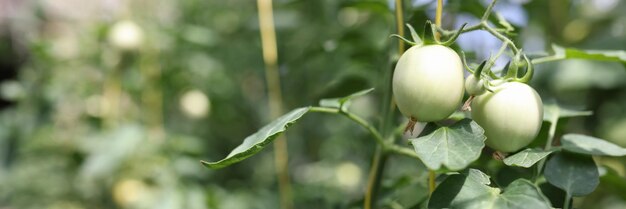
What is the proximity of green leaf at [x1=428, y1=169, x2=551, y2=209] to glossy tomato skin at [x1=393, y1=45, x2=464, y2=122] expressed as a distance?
5cm

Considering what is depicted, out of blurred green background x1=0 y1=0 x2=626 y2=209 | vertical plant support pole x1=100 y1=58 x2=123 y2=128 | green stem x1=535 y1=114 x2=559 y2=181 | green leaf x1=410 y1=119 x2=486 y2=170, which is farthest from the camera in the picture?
vertical plant support pole x1=100 y1=58 x2=123 y2=128

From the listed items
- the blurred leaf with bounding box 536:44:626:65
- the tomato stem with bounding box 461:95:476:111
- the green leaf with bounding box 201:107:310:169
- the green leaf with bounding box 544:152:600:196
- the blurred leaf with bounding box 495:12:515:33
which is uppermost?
the blurred leaf with bounding box 495:12:515:33

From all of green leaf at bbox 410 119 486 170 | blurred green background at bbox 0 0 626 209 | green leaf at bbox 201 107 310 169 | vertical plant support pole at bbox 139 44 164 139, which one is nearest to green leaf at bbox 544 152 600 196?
green leaf at bbox 410 119 486 170

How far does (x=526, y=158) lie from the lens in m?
0.44

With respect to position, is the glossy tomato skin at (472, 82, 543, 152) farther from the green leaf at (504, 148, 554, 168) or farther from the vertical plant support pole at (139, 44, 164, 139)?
the vertical plant support pole at (139, 44, 164, 139)

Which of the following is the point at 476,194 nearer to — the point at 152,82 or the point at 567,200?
the point at 567,200

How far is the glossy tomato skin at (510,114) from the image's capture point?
0.45 m

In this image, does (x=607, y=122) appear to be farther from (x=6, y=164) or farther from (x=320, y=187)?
(x=6, y=164)

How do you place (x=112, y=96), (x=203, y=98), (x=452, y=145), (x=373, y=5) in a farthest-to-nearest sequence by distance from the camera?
(x=203, y=98) → (x=112, y=96) → (x=373, y=5) → (x=452, y=145)

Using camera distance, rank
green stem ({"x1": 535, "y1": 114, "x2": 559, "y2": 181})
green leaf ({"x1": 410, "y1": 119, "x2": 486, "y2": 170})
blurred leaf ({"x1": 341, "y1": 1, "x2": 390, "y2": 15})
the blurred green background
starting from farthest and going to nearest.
Result: the blurred green background < blurred leaf ({"x1": 341, "y1": 1, "x2": 390, "y2": 15}) < green stem ({"x1": 535, "y1": 114, "x2": 559, "y2": 181}) < green leaf ({"x1": 410, "y1": 119, "x2": 486, "y2": 170})

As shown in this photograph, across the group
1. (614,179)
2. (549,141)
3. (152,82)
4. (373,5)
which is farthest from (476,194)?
(152,82)

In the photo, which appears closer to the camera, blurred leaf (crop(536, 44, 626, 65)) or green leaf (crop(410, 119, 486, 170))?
green leaf (crop(410, 119, 486, 170))

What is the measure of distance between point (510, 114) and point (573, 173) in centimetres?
9

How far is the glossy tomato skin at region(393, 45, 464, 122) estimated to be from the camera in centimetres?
44
